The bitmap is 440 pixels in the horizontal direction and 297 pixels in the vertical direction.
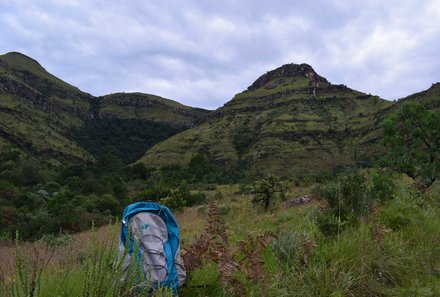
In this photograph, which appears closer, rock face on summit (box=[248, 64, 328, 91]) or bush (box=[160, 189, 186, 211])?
bush (box=[160, 189, 186, 211])

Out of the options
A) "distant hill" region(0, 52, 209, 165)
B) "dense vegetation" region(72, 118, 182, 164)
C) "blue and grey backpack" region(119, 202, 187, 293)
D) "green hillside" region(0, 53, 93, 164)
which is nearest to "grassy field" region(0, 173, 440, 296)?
"blue and grey backpack" region(119, 202, 187, 293)

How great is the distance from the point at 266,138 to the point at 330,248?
300ft

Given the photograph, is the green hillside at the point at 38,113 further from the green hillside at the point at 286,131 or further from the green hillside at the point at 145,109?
the green hillside at the point at 286,131

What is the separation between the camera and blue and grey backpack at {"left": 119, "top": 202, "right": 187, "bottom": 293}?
3188mm

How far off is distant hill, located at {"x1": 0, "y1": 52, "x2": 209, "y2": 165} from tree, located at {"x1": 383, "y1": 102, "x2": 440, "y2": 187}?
76.4 m

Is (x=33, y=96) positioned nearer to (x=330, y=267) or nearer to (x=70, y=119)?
(x=70, y=119)

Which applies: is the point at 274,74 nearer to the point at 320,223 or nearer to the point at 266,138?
the point at 266,138

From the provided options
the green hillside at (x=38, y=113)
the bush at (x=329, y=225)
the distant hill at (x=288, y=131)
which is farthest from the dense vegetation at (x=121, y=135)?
the bush at (x=329, y=225)

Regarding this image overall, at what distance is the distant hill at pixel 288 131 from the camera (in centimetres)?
7906

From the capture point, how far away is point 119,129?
161 m

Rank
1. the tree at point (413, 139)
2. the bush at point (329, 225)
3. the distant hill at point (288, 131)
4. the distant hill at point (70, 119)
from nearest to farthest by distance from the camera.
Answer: the bush at point (329, 225)
the tree at point (413, 139)
the distant hill at point (288, 131)
the distant hill at point (70, 119)

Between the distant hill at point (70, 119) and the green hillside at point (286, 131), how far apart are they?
24.4 m

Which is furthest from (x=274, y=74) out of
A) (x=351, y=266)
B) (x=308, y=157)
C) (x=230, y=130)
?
(x=351, y=266)

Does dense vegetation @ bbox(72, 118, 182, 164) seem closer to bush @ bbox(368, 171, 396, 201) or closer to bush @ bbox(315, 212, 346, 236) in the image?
bush @ bbox(368, 171, 396, 201)
